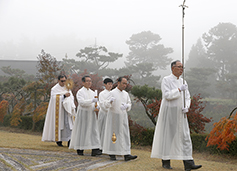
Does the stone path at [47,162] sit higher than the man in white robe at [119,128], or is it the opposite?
the man in white robe at [119,128]

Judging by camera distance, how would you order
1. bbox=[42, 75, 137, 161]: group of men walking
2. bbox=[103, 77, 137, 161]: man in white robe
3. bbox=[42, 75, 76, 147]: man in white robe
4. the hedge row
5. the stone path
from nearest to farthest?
the stone path → bbox=[103, 77, 137, 161]: man in white robe → bbox=[42, 75, 137, 161]: group of men walking → the hedge row → bbox=[42, 75, 76, 147]: man in white robe

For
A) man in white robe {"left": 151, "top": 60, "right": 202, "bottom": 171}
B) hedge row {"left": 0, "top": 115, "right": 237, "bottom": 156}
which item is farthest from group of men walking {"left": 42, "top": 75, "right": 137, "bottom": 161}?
hedge row {"left": 0, "top": 115, "right": 237, "bottom": 156}

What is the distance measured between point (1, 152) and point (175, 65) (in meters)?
4.45

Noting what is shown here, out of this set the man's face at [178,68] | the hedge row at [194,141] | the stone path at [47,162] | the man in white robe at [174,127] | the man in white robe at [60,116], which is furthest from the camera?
the man in white robe at [60,116]

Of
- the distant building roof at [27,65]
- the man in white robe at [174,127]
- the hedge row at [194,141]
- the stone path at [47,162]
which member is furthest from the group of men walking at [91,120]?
the distant building roof at [27,65]

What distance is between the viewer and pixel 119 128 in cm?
687

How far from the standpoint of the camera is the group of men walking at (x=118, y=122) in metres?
5.78

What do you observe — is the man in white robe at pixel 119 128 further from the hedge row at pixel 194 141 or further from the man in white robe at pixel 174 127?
the hedge row at pixel 194 141

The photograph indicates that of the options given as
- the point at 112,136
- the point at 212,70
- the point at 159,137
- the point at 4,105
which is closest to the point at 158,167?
the point at 159,137

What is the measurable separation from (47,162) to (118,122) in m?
1.86

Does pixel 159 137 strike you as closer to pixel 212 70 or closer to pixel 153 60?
pixel 212 70

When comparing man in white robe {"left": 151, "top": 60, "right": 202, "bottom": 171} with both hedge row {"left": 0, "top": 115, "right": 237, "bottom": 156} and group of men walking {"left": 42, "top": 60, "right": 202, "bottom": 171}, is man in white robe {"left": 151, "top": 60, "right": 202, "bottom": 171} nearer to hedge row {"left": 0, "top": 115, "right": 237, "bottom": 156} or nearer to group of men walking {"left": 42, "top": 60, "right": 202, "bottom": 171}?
group of men walking {"left": 42, "top": 60, "right": 202, "bottom": 171}

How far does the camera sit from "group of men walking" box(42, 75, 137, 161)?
6.81 meters

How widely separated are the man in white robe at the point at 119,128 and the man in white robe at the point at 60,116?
2327 millimetres
